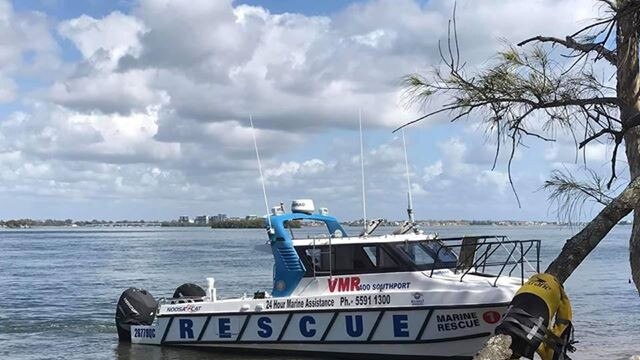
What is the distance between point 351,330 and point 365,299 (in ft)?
2.00

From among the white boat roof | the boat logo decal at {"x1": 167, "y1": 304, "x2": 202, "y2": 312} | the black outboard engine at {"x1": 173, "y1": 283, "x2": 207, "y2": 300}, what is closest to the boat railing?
the white boat roof

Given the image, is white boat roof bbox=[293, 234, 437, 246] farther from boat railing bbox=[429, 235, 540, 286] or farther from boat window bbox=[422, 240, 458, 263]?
boat railing bbox=[429, 235, 540, 286]

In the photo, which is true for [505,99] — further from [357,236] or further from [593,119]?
[357,236]

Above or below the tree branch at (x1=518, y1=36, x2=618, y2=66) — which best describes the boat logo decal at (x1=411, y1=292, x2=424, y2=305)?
below

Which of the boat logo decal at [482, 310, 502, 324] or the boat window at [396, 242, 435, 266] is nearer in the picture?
the boat logo decal at [482, 310, 502, 324]

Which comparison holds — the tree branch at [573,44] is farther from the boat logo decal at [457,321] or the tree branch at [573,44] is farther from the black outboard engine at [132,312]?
the black outboard engine at [132,312]

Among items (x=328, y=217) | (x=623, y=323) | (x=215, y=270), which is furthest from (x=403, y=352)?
(x=215, y=270)

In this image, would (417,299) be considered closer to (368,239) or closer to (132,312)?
(368,239)

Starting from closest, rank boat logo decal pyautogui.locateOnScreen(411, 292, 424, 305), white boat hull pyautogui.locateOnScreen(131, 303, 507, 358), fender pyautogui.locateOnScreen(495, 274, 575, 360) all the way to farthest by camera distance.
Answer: fender pyautogui.locateOnScreen(495, 274, 575, 360), white boat hull pyautogui.locateOnScreen(131, 303, 507, 358), boat logo decal pyautogui.locateOnScreen(411, 292, 424, 305)

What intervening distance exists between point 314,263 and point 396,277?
1560 millimetres

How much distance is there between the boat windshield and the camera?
12.5 meters

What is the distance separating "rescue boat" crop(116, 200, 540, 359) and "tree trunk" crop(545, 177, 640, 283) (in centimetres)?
659

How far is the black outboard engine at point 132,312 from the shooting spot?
15.6 meters

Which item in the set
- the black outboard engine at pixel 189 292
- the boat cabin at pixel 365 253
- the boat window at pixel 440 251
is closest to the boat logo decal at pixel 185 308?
the black outboard engine at pixel 189 292
